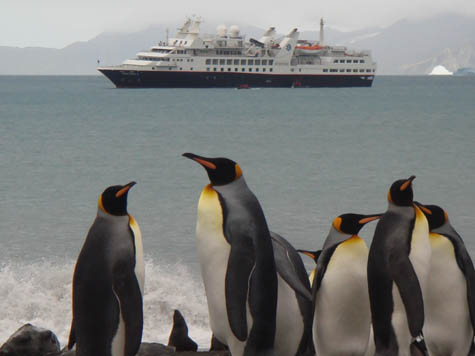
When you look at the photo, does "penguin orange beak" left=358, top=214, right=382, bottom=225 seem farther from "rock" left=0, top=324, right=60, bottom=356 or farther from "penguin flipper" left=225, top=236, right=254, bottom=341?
"rock" left=0, top=324, right=60, bottom=356

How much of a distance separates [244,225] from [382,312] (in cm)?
77

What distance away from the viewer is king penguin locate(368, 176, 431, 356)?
11.0ft

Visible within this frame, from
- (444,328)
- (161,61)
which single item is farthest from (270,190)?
(161,61)

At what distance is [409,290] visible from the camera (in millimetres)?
3359

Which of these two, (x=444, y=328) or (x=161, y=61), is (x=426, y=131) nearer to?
(x=444, y=328)

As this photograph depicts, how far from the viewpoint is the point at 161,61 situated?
190 ft

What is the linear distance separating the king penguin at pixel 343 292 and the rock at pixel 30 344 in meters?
1.66

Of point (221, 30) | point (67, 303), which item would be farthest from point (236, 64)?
point (67, 303)

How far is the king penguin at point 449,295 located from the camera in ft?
12.3

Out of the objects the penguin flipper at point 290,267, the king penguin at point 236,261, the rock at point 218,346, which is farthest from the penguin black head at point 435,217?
the rock at point 218,346

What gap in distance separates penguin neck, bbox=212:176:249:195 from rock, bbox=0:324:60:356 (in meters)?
1.76

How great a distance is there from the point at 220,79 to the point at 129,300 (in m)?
56.8

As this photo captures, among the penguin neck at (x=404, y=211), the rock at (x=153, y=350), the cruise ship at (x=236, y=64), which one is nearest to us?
the penguin neck at (x=404, y=211)

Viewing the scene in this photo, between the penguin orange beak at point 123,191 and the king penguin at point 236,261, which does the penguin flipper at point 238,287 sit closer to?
the king penguin at point 236,261
